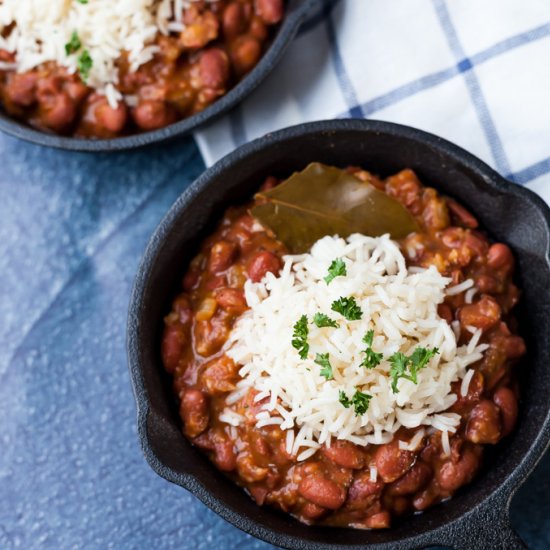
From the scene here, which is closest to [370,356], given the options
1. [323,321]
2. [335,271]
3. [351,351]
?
[351,351]

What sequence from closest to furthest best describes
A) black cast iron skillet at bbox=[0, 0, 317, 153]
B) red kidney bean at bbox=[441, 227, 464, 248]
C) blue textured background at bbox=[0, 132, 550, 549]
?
red kidney bean at bbox=[441, 227, 464, 248], black cast iron skillet at bbox=[0, 0, 317, 153], blue textured background at bbox=[0, 132, 550, 549]

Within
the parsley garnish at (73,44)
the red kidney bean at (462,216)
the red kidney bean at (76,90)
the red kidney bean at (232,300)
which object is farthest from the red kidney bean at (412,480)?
the parsley garnish at (73,44)

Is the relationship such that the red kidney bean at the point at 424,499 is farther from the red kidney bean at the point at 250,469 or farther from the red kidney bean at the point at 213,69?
the red kidney bean at the point at 213,69

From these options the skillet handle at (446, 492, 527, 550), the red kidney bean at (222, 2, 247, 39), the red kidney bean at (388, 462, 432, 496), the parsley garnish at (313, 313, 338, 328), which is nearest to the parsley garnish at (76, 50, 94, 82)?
the red kidney bean at (222, 2, 247, 39)

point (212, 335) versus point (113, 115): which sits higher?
point (113, 115)

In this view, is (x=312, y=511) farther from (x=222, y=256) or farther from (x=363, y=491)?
(x=222, y=256)

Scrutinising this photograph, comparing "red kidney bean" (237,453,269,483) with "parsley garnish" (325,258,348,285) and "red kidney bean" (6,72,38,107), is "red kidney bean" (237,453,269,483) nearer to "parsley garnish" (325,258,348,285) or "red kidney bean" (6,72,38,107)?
"parsley garnish" (325,258,348,285)
